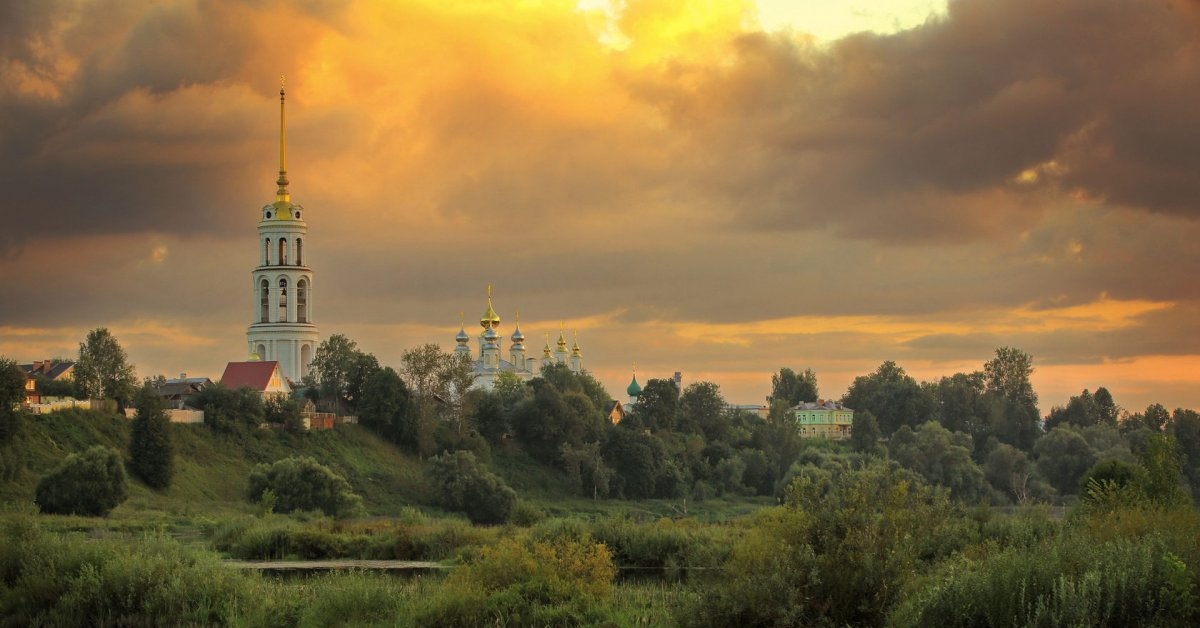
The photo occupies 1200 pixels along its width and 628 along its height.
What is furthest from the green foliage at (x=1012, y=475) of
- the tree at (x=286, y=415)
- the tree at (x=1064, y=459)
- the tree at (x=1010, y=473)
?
the tree at (x=286, y=415)

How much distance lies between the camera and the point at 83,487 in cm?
4628

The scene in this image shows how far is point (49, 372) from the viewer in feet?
274

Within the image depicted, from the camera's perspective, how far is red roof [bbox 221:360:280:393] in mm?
72656

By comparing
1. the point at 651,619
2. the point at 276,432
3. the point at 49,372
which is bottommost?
the point at 651,619

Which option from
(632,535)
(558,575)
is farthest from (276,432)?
(558,575)

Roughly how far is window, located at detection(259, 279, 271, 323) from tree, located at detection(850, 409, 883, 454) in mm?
47645

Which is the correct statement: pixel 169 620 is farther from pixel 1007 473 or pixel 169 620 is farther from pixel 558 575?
pixel 1007 473

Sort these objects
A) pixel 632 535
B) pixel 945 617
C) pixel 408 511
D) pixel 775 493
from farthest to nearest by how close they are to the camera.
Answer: pixel 775 493 < pixel 408 511 < pixel 632 535 < pixel 945 617

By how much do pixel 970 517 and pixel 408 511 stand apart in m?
20.3

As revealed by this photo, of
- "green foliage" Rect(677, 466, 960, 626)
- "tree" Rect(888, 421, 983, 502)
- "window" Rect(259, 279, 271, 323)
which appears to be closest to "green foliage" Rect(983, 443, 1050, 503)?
"tree" Rect(888, 421, 983, 502)

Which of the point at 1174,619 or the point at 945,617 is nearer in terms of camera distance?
the point at 1174,619

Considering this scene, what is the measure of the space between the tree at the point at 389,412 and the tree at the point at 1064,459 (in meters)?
43.4

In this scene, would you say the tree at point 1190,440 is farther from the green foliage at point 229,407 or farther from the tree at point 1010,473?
the green foliage at point 229,407

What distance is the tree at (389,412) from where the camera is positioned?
72.2m
